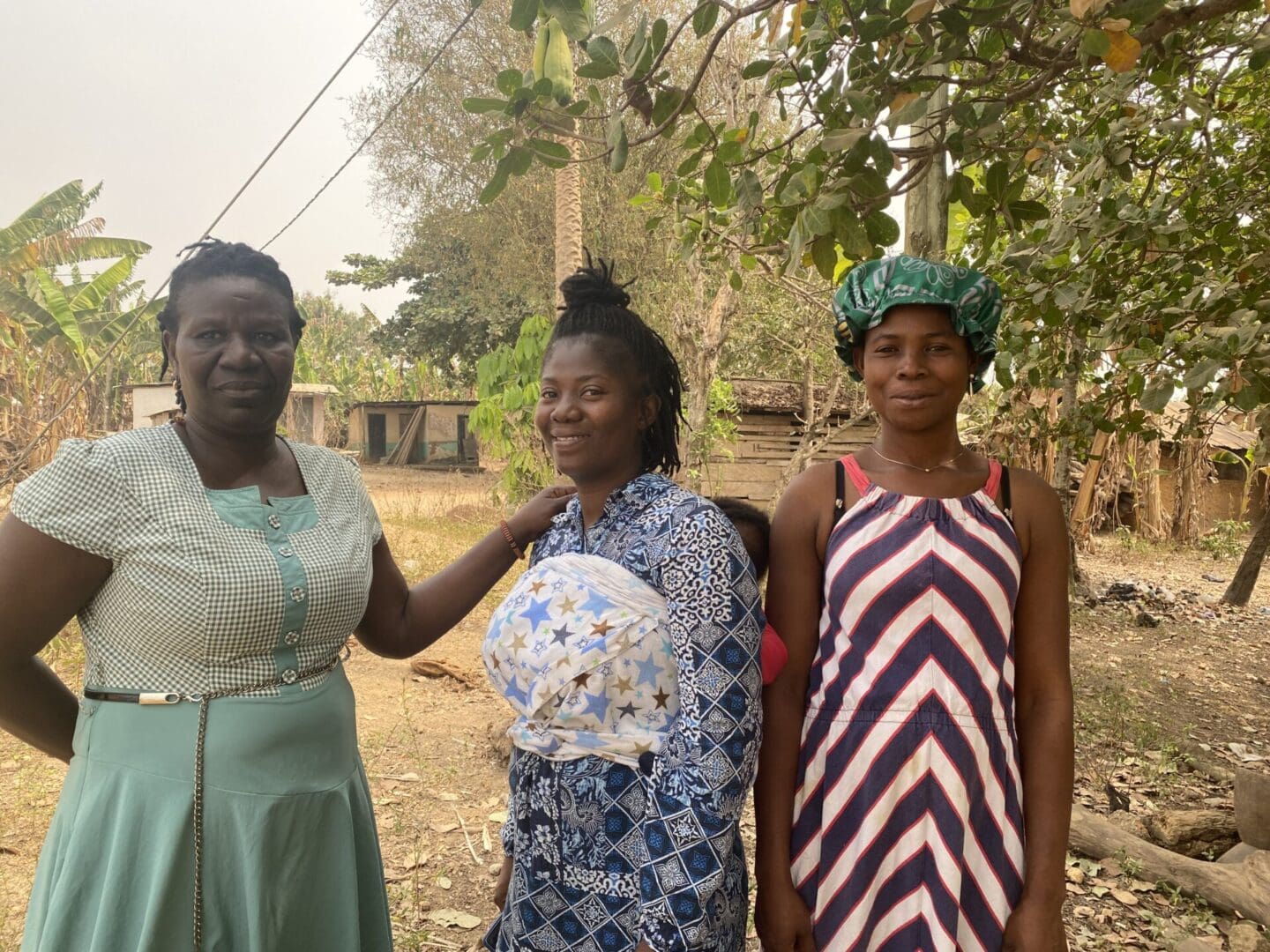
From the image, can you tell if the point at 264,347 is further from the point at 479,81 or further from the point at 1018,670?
the point at 479,81

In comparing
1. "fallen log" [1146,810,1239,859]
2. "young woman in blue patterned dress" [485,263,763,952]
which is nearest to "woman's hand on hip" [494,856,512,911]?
"young woman in blue patterned dress" [485,263,763,952]

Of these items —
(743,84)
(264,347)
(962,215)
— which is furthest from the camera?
(743,84)

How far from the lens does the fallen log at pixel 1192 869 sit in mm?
3025

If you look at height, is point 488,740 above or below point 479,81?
below

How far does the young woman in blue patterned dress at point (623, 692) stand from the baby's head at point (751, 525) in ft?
1.08

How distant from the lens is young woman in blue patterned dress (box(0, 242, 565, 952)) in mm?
1393

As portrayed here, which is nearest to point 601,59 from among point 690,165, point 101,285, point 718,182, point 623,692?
point 718,182

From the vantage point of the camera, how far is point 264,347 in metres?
1.60

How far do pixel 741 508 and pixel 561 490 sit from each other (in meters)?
0.41

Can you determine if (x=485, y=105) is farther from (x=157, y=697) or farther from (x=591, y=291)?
(x=157, y=697)

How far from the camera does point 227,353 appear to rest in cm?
154

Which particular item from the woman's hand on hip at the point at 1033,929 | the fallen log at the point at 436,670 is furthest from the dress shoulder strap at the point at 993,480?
the fallen log at the point at 436,670

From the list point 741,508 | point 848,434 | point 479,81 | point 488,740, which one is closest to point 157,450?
point 741,508

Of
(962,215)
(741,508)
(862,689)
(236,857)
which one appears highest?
(962,215)
